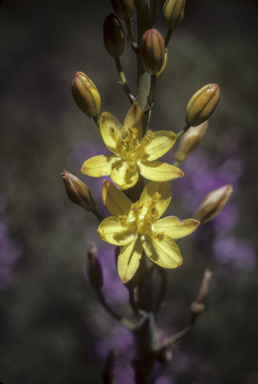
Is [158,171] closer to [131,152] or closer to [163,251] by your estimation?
[131,152]

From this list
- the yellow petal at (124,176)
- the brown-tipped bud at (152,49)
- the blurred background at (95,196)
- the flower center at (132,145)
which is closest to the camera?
the brown-tipped bud at (152,49)

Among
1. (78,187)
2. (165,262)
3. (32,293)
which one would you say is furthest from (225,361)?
(78,187)

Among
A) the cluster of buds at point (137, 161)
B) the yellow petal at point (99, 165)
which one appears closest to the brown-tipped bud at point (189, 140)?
the cluster of buds at point (137, 161)

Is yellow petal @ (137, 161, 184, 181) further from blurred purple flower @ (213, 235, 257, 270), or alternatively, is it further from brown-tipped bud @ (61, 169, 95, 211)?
blurred purple flower @ (213, 235, 257, 270)

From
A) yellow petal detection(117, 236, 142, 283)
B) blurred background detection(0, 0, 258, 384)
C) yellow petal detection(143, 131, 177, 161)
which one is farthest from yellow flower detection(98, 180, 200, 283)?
blurred background detection(0, 0, 258, 384)

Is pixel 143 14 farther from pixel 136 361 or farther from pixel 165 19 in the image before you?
pixel 136 361

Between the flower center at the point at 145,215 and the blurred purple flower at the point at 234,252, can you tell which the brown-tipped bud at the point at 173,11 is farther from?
the blurred purple flower at the point at 234,252
